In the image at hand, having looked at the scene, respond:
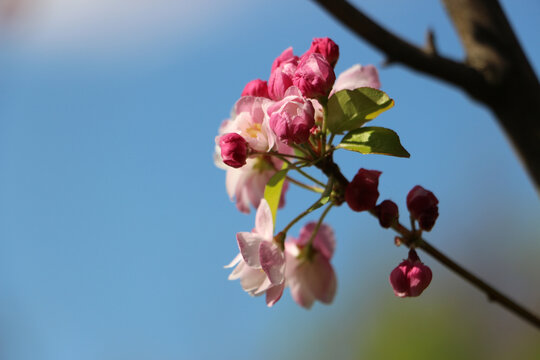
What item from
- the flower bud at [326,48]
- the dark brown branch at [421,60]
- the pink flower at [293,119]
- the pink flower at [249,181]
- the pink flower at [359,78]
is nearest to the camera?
the pink flower at [293,119]

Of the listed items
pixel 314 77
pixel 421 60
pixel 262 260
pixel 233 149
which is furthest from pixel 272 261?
pixel 421 60

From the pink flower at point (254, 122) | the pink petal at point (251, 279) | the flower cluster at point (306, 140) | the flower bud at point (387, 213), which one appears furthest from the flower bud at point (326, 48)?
the pink petal at point (251, 279)

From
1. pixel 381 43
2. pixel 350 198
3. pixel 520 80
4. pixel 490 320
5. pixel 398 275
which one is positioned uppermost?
pixel 381 43

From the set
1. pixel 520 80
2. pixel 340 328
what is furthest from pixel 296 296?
pixel 340 328

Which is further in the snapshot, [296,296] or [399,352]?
[399,352]

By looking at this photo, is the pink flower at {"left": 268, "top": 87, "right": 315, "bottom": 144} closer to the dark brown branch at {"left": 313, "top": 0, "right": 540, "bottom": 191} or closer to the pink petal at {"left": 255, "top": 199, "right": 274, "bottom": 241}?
the pink petal at {"left": 255, "top": 199, "right": 274, "bottom": 241}

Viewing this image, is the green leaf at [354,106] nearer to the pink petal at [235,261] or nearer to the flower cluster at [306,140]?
the flower cluster at [306,140]

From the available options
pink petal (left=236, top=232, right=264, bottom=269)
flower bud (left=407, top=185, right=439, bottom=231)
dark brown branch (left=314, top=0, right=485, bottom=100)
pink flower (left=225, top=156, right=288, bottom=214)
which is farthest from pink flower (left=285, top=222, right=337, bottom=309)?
dark brown branch (left=314, top=0, right=485, bottom=100)

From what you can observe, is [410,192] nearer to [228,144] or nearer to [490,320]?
[228,144]

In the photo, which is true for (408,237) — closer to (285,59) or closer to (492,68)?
(285,59)
